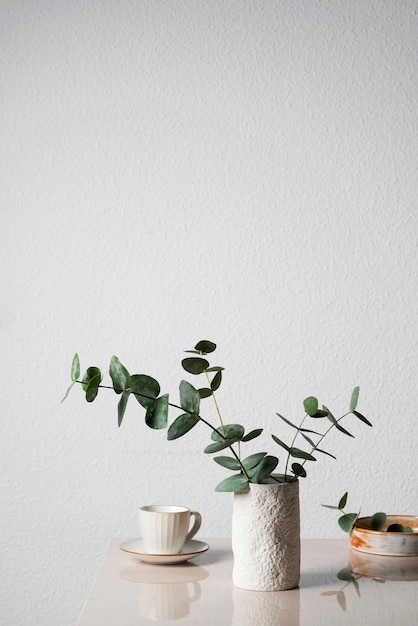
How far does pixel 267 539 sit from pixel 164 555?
0.57ft

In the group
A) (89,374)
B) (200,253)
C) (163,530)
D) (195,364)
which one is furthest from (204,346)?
(200,253)

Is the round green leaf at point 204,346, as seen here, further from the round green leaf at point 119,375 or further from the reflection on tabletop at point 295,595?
the reflection on tabletop at point 295,595

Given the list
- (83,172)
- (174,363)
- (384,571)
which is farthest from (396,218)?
(384,571)

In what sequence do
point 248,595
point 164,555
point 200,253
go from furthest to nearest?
point 200,253, point 164,555, point 248,595

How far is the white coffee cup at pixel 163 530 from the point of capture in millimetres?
1063

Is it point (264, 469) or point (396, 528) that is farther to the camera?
point (396, 528)

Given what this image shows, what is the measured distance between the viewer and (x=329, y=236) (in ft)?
5.70

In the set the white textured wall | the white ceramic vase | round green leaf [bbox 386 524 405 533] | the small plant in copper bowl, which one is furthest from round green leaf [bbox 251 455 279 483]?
the white textured wall

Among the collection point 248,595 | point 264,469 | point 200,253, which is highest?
point 200,253

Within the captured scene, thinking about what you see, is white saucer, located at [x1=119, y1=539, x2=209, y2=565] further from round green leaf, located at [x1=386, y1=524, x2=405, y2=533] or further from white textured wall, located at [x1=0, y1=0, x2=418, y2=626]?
white textured wall, located at [x1=0, y1=0, x2=418, y2=626]

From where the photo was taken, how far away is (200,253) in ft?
5.74

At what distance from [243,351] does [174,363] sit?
0.15m

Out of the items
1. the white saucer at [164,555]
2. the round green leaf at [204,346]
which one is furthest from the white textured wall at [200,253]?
the round green leaf at [204,346]

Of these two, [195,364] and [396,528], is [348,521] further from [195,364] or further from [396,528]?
[195,364]
